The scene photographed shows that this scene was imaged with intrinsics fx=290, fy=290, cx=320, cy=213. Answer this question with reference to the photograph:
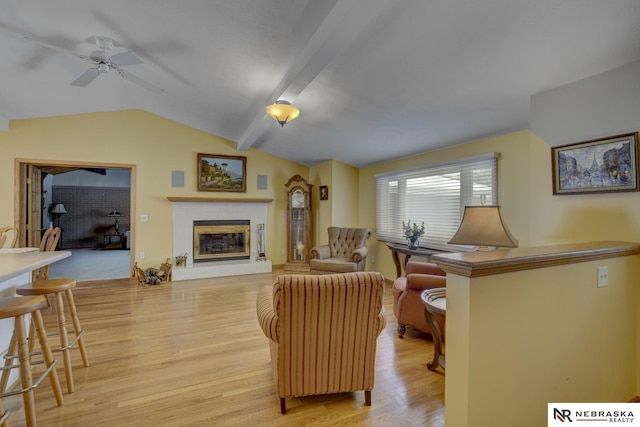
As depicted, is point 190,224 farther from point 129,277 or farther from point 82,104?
point 82,104

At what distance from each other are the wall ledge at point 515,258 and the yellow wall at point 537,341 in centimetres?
4

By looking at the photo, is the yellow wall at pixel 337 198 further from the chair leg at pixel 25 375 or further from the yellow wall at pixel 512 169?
the chair leg at pixel 25 375

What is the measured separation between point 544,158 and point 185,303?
171 inches

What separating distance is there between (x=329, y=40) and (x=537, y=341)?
7.22 ft

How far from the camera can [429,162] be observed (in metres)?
4.26

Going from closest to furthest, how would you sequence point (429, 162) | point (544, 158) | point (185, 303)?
point (544, 158) → point (185, 303) → point (429, 162)

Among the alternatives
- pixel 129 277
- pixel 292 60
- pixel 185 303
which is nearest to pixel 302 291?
pixel 292 60

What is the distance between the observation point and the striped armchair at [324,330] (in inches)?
66.2

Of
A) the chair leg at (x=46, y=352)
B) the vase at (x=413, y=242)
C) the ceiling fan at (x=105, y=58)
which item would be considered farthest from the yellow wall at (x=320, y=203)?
the chair leg at (x=46, y=352)

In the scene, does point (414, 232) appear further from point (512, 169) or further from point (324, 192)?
point (324, 192)

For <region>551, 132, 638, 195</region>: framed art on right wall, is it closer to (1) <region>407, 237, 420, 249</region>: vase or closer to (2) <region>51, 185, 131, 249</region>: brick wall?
(1) <region>407, 237, 420, 249</region>: vase

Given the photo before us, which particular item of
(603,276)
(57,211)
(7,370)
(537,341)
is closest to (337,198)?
(603,276)

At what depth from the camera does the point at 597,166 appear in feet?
6.59

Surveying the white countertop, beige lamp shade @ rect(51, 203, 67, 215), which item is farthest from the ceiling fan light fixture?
beige lamp shade @ rect(51, 203, 67, 215)
